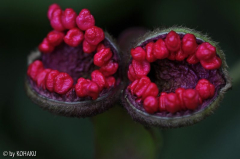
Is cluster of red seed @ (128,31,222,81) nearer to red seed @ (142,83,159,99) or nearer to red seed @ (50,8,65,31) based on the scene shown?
red seed @ (142,83,159,99)

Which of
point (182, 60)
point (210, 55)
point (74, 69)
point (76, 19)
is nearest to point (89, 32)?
point (76, 19)

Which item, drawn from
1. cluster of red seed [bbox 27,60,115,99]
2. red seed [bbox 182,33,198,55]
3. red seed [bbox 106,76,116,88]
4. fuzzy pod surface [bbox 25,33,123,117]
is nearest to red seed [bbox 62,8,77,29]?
fuzzy pod surface [bbox 25,33,123,117]

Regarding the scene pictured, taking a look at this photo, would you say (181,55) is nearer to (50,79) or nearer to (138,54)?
(138,54)

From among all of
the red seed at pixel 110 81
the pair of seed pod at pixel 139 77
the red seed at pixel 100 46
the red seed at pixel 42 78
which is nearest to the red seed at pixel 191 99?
the pair of seed pod at pixel 139 77

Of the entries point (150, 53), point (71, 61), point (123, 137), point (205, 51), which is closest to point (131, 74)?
point (150, 53)

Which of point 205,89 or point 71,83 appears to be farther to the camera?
point 71,83
